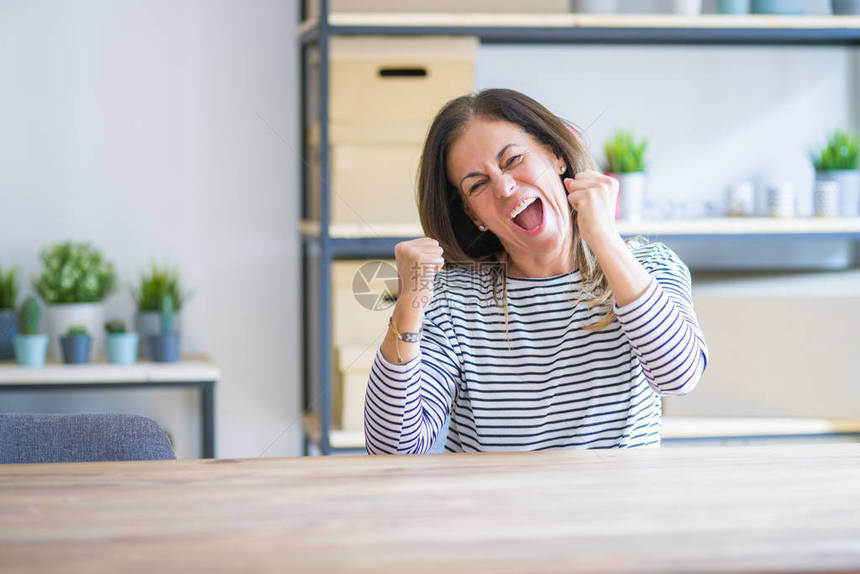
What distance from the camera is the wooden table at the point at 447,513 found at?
26.0 inches

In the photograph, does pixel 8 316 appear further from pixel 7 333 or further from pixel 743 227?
pixel 743 227

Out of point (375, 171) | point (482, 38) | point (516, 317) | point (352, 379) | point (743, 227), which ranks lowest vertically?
point (352, 379)

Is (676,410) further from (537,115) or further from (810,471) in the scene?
(810,471)

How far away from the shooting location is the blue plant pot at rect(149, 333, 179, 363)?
2160mm

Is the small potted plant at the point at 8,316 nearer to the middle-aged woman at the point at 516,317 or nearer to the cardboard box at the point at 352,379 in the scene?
the cardboard box at the point at 352,379

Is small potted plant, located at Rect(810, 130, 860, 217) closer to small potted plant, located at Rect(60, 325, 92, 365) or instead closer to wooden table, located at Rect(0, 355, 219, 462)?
wooden table, located at Rect(0, 355, 219, 462)

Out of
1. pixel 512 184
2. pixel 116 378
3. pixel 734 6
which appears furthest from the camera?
pixel 734 6

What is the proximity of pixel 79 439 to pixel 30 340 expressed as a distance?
3.70 ft

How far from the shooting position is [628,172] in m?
2.19

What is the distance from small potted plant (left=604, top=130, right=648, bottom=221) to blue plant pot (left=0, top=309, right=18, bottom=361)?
1.45 metres

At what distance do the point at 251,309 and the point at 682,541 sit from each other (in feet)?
5.93

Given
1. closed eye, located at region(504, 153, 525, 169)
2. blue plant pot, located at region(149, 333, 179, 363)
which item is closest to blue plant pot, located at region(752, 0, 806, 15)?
closed eye, located at region(504, 153, 525, 169)

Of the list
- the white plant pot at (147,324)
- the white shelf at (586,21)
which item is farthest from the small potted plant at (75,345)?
the white shelf at (586,21)

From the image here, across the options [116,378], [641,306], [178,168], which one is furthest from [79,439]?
[178,168]
